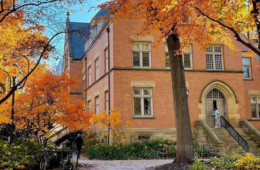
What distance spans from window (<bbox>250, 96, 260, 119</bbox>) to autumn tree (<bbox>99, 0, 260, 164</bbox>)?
15770mm

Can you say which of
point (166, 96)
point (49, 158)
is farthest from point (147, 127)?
point (49, 158)

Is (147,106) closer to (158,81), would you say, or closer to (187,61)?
(158,81)

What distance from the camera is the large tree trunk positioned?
12.6m

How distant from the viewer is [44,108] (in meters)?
14.9

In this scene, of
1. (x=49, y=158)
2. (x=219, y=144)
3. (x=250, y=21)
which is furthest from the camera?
(x=219, y=144)

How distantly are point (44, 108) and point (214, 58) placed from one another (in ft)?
48.4

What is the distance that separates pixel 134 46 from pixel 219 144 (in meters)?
9.19

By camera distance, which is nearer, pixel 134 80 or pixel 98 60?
pixel 134 80

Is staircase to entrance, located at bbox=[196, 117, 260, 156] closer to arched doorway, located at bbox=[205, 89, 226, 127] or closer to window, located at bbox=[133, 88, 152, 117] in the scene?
arched doorway, located at bbox=[205, 89, 226, 127]

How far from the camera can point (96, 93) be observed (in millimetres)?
27375

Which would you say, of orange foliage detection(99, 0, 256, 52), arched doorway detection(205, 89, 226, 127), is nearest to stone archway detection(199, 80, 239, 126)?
arched doorway detection(205, 89, 226, 127)

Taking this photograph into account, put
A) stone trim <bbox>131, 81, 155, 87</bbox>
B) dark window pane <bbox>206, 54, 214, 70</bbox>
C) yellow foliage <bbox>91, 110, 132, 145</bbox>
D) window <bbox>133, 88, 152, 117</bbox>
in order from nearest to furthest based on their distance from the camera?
yellow foliage <bbox>91, 110, 132, 145</bbox> < window <bbox>133, 88, 152, 117</bbox> < stone trim <bbox>131, 81, 155, 87</bbox> < dark window pane <bbox>206, 54, 214, 70</bbox>

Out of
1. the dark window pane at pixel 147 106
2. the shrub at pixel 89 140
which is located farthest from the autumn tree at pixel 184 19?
the shrub at pixel 89 140

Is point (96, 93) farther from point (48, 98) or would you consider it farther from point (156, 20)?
point (156, 20)
